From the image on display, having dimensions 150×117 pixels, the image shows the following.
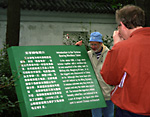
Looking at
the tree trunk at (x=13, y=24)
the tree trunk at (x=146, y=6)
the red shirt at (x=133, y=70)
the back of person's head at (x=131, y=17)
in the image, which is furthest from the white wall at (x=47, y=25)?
the red shirt at (x=133, y=70)

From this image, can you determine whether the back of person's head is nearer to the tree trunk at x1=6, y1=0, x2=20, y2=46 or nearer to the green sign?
the green sign

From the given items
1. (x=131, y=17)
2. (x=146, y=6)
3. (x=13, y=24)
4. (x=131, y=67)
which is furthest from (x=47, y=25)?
(x=131, y=67)

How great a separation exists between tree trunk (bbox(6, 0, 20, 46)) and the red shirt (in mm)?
4642

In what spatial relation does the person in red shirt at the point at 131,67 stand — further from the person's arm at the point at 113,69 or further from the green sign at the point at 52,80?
the green sign at the point at 52,80

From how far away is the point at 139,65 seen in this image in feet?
9.54

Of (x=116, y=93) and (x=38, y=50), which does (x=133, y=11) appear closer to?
(x=116, y=93)

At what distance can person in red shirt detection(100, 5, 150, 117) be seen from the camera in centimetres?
288

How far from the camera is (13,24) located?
7418 mm

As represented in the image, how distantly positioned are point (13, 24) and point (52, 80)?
3.81m

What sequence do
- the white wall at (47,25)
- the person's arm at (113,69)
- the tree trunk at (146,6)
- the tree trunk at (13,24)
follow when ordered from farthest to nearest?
the white wall at (47,25), the tree trunk at (13,24), the tree trunk at (146,6), the person's arm at (113,69)

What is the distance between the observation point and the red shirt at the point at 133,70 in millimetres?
2875

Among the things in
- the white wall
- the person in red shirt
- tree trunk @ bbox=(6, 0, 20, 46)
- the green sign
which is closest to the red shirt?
the person in red shirt

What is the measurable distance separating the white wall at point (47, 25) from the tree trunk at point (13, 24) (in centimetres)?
567

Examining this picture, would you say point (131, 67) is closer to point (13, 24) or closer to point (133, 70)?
point (133, 70)
